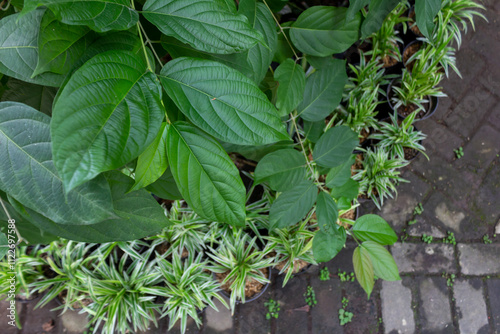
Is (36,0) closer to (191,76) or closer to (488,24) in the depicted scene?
(191,76)

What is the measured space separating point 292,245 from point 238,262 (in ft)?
1.10

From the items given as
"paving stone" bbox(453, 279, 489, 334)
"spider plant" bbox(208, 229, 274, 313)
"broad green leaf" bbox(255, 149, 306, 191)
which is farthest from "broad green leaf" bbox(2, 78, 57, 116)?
"paving stone" bbox(453, 279, 489, 334)

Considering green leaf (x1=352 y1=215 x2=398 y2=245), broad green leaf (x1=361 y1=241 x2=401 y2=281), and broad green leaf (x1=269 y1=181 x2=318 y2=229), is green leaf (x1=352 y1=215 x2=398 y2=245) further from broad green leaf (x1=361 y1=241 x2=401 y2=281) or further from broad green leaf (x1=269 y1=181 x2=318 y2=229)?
broad green leaf (x1=269 y1=181 x2=318 y2=229)

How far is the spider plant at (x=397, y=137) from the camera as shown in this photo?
2248 millimetres

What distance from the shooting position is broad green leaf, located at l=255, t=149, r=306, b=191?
3.67 feet

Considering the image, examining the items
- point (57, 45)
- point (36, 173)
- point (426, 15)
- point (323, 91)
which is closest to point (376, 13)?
point (426, 15)

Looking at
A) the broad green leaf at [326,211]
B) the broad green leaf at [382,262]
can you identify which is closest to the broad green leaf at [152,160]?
the broad green leaf at [326,211]

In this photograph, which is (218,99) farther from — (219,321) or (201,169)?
(219,321)

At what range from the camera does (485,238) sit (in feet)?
7.97

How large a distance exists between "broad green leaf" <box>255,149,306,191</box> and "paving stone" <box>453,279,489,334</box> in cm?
184

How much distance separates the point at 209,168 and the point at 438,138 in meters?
2.33

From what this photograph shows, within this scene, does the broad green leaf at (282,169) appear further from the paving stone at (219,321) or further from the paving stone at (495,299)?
the paving stone at (495,299)

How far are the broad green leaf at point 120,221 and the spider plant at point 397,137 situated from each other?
1841mm

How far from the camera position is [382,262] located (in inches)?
55.1
